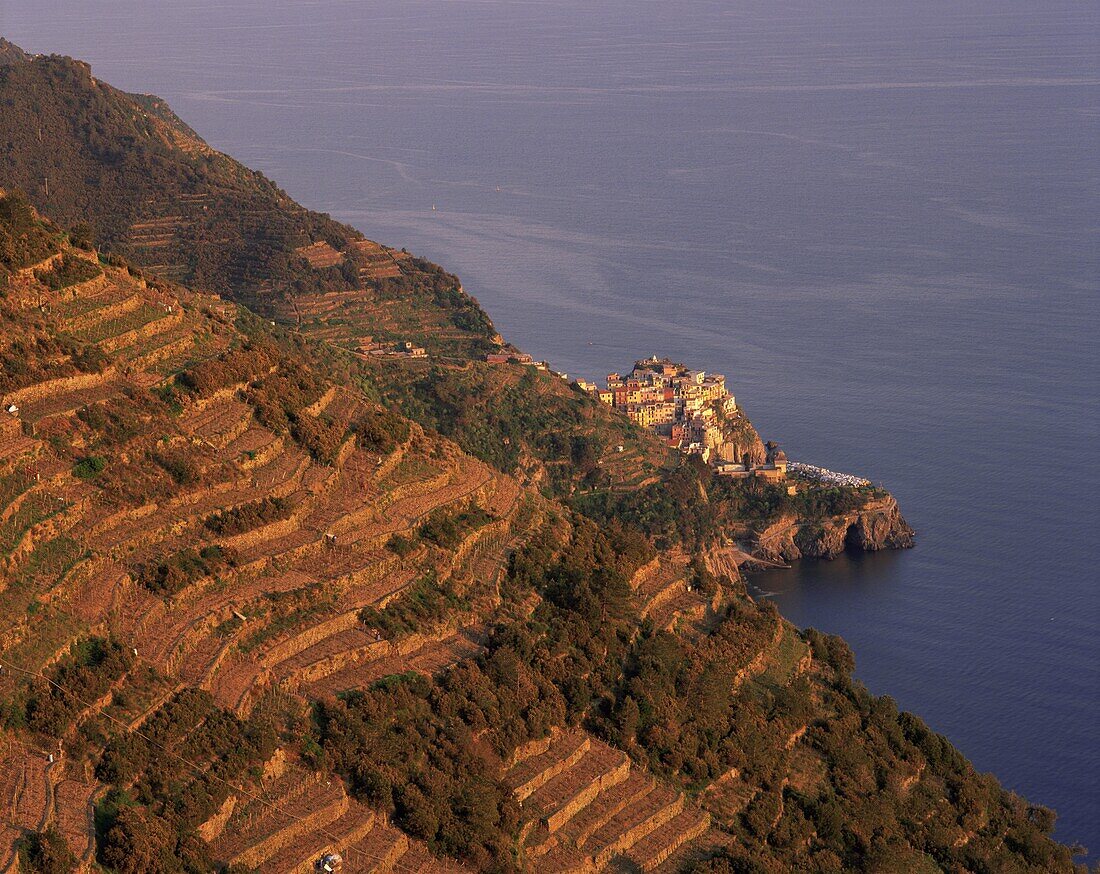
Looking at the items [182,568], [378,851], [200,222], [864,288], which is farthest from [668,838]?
[864,288]

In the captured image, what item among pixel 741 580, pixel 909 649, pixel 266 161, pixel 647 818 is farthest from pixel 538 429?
pixel 266 161

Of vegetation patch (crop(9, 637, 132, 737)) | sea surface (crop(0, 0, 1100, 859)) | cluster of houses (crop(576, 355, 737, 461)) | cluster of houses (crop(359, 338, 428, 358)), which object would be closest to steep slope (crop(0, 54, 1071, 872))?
vegetation patch (crop(9, 637, 132, 737))

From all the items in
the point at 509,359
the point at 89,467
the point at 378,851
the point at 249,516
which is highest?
the point at 89,467

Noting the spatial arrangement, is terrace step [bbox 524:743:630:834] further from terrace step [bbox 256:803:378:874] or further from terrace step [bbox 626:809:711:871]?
terrace step [bbox 256:803:378:874]

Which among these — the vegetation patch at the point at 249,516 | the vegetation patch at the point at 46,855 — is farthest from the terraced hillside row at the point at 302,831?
the vegetation patch at the point at 249,516

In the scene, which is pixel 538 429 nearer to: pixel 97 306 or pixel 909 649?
pixel 909 649

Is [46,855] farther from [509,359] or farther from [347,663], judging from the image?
[509,359]
